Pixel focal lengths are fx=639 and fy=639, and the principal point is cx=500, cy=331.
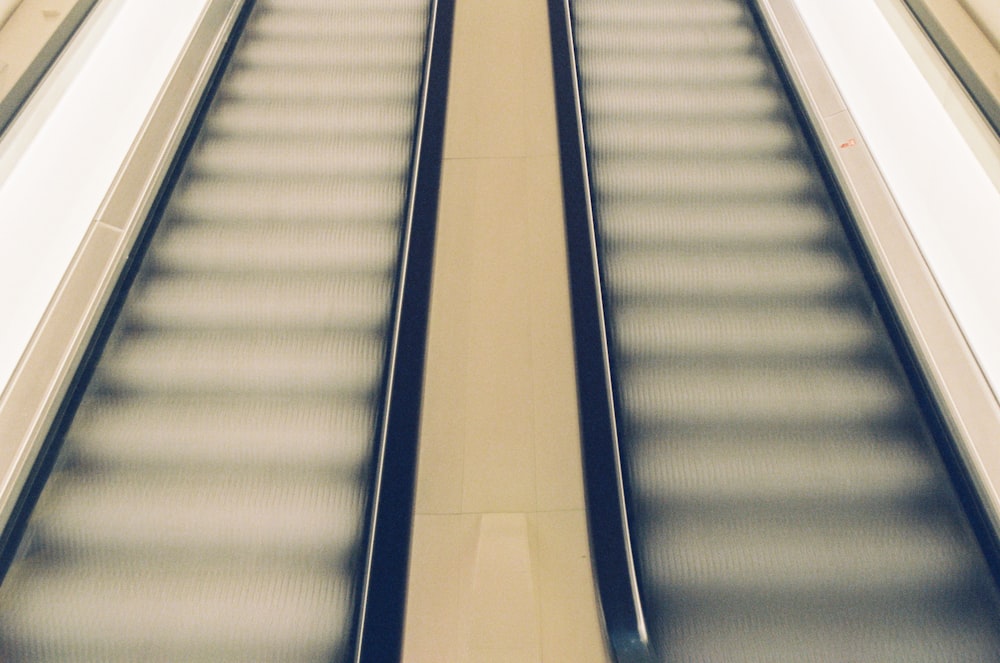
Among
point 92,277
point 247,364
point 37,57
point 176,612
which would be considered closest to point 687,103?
point 247,364

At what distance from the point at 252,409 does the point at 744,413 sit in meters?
1.82

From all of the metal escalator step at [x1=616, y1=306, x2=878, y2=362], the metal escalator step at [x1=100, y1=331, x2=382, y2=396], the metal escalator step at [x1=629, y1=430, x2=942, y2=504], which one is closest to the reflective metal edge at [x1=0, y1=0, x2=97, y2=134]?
the metal escalator step at [x1=100, y1=331, x2=382, y2=396]

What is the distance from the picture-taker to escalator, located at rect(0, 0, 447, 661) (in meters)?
2.00

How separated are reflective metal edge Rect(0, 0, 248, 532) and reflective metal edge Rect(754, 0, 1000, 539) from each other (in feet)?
9.78

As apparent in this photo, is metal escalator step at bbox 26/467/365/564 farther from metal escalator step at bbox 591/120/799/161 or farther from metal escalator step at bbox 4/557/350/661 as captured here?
metal escalator step at bbox 591/120/799/161

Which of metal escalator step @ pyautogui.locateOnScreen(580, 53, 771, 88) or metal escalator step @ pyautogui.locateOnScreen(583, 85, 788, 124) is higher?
metal escalator step @ pyautogui.locateOnScreen(580, 53, 771, 88)

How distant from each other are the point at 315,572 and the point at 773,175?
8.33ft

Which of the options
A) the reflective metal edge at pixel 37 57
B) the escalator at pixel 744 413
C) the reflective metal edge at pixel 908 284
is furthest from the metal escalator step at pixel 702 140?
the reflective metal edge at pixel 37 57

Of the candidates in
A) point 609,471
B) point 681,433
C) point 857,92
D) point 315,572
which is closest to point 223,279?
point 315,572

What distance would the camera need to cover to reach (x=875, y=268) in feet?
8.38

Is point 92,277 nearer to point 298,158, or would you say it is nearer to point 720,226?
point 298,158

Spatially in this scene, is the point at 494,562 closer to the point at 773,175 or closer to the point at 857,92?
the point at 773,175

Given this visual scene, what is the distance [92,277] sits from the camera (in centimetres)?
248

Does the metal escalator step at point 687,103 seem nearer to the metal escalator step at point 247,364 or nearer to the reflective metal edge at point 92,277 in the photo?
the metal escalator step at point 247,364
